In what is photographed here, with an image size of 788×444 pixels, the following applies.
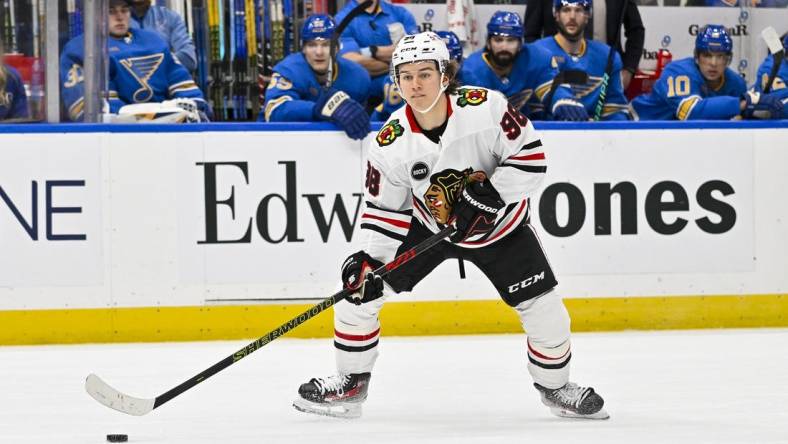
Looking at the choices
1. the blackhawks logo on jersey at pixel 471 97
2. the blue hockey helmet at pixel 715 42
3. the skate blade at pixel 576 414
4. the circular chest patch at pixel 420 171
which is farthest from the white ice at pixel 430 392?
the blue hockey helmet at pixel 715 42

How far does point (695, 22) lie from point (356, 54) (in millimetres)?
1901

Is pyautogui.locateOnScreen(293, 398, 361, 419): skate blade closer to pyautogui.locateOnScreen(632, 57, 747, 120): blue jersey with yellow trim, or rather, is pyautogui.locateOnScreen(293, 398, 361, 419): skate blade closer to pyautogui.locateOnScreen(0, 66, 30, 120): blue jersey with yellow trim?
pyautogui.locateOnScreen(0, 66, 30, 120): blue jersey with yellow trim

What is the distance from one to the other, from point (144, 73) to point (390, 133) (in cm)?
253

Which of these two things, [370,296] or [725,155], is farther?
[725,155]

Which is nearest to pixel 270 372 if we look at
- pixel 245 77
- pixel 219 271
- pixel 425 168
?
pixel 219 271

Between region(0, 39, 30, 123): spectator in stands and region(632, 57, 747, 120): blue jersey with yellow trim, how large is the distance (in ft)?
9.20

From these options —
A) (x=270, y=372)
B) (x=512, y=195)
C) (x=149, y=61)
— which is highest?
(x=149, y=61)

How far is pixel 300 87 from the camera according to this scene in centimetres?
546

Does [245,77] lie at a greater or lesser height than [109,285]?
greater

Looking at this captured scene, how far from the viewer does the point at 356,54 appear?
19.0ft

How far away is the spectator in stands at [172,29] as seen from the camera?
5.82 m

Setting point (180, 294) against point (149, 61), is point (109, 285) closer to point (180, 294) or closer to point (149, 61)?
point (180, 294)

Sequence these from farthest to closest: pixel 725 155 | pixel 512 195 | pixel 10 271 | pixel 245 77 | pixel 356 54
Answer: pixel 245 77 < pixel 356 54 < pixel 725 155 < pixel 10 271 < pixel 512 195

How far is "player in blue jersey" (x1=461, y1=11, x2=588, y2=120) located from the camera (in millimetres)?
5594
